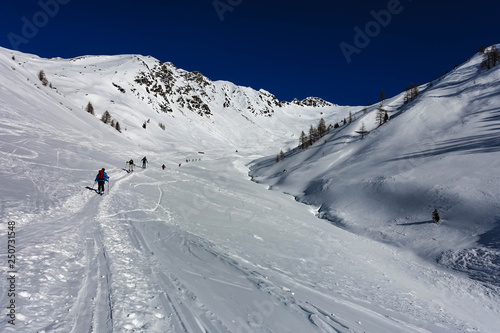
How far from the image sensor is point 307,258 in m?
10.6

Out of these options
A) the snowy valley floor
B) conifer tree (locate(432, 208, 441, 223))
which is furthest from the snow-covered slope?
the snowy valley floor

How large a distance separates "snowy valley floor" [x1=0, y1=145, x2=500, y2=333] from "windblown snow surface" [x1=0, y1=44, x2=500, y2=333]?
46mm

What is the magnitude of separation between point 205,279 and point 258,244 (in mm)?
4591

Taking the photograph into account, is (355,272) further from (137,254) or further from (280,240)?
(137,254)

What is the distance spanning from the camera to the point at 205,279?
687 centimetres

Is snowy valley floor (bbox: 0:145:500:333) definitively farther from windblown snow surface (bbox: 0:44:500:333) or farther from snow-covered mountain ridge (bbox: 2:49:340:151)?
snow-covered mountain ridge (bbox: 2:49:340:151)

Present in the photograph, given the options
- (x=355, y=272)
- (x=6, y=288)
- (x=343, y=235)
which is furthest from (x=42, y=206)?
(x=343, y=235)

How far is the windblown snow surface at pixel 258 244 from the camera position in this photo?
17.5 feet

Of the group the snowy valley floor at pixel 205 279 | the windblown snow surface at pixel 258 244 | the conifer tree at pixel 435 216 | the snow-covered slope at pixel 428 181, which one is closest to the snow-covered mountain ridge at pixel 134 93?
the windblown snow surface at pixel 258 244

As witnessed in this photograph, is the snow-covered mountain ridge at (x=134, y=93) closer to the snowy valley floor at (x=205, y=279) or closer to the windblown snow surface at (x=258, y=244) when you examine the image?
the windblown snow surface at (x=258, y=244)

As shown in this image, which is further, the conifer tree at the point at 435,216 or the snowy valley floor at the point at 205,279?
the conifer tree at the point at 435,216

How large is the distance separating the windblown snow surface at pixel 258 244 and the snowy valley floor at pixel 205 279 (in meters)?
0.05

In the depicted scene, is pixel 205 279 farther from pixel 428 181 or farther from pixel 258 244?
pixel 428 181

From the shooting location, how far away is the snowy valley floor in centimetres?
491
